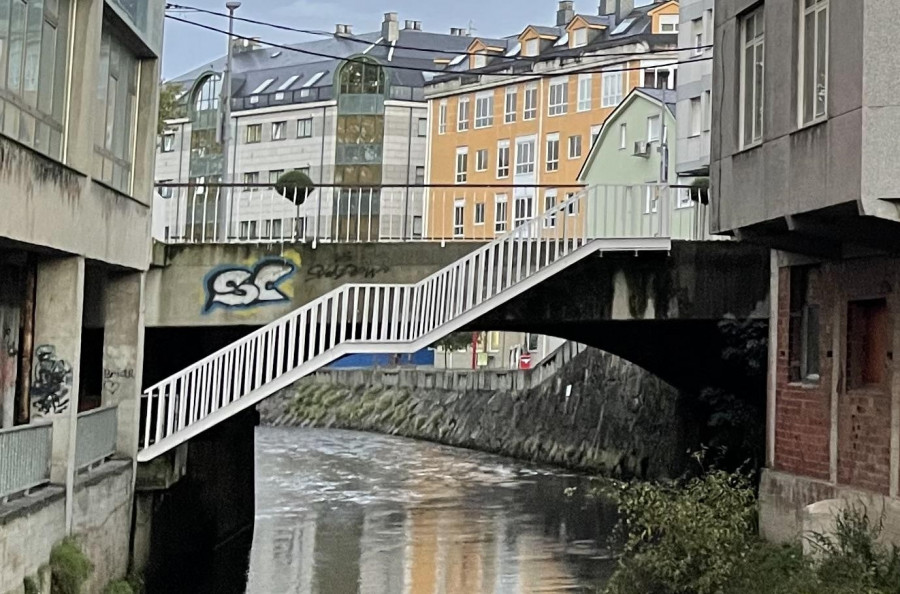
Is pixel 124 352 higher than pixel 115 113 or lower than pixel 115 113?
lower

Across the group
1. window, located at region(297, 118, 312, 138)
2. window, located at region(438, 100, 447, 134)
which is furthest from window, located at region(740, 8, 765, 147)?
window, located at region(297, 118, 312, 138)

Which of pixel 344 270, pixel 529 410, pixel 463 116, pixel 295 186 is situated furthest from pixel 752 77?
pixel 463 116

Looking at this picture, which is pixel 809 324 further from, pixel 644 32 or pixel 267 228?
pixel 644 32

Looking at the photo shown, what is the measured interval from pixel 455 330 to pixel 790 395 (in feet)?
20.2

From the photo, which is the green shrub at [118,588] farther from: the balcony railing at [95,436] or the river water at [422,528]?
the river water at [422,528]

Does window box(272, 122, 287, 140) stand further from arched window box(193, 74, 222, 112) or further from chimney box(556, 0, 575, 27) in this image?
chimney box(556, 0, 575, 27)

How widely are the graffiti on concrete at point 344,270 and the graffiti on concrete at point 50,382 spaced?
A: 7.95 metres

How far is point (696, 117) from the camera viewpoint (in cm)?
A: 5516

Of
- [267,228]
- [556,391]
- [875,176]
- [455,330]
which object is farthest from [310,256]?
[556,391]

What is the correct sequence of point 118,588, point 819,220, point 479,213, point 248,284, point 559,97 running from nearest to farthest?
point 819,220, point 118,588, point 248,284, point 479,213, point 559,97

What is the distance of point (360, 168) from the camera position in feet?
→ 278

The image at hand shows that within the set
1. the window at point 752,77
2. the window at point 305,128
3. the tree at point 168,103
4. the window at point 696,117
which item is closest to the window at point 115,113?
the window at point 752,77

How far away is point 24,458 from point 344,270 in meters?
9.74

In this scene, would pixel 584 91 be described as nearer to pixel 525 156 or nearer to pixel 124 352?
pixel 525 156
